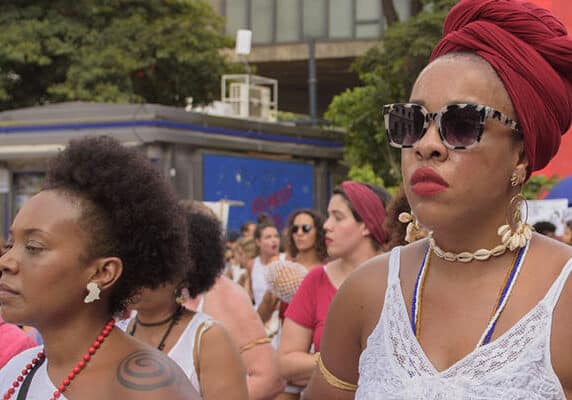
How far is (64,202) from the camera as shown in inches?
131

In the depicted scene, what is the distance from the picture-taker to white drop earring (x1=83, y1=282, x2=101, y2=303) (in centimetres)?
330

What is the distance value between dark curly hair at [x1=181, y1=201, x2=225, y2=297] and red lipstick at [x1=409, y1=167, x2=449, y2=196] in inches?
104

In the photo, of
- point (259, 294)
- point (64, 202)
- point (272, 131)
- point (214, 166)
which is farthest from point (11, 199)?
point (64, 202)

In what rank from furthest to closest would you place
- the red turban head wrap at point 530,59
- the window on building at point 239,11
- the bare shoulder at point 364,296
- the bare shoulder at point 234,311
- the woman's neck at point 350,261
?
the window on building at point 239,11, the woman's neck at point 350,261, the bare shoulder at point 234,311, the bare shoulder at point 364,296, the red turban head wrap at point 530,59

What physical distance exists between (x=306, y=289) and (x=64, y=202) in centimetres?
340

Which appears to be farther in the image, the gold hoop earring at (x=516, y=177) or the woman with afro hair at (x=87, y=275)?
the woman with afro hair at (x=87, y=275)

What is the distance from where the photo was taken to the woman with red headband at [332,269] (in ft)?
21.4

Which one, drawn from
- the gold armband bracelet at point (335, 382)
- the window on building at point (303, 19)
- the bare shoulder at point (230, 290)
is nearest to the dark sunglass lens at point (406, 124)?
the gold armband bracelet at point (335, 382)

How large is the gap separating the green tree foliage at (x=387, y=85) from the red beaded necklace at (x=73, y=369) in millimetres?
18633

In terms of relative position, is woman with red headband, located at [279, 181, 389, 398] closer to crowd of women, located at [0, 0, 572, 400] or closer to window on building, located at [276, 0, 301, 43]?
crowd of women, located at [0, 0, 572, 400]

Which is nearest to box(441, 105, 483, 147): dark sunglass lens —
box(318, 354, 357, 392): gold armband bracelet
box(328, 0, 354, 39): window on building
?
box(318, 354, 357, 392): gold armband bracelet

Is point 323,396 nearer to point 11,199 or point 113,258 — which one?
point 113,258

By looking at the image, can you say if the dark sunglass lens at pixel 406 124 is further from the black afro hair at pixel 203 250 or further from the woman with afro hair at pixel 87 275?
the black afro hair at pixel 203 250

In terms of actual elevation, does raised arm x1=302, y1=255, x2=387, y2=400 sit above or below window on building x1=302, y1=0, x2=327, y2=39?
below
